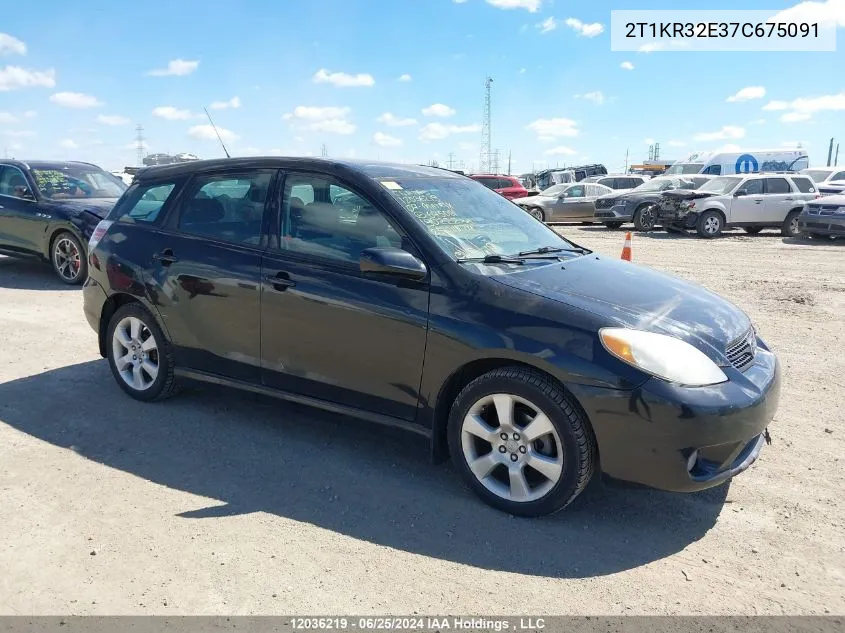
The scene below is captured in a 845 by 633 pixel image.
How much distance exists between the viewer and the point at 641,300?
11.7 ft

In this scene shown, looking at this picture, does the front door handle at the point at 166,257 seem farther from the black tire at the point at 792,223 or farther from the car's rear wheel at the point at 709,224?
the black tire at the point at 792,223

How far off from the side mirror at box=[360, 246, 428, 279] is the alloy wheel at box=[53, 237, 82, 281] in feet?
25.0

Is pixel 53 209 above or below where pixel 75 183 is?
below

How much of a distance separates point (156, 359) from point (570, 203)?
19.7 metres

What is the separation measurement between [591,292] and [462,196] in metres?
1.25

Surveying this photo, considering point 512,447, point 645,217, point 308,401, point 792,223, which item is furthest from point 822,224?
point 308,401

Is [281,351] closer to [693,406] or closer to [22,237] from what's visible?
[693,406]

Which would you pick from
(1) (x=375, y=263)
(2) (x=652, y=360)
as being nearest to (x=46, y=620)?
(1) (x=375, y=263)

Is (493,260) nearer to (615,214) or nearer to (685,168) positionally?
(615,214)

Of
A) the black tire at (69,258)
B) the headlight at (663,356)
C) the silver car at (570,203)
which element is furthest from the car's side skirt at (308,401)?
the silver car at (570,203)

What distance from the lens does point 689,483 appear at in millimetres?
3131

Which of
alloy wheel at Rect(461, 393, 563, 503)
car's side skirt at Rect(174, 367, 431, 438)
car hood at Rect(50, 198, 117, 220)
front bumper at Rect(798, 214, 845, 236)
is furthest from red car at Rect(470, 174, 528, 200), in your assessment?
alloy wheel at Rect(461, 393, 563, 503)

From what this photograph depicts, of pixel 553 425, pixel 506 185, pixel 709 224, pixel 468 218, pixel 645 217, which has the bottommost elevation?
pixel 553 425

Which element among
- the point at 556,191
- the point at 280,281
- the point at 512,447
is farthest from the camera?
the point at 556,191
